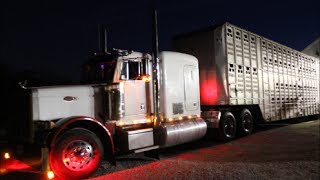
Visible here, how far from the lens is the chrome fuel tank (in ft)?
27.7

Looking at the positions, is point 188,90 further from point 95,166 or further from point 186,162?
point 95,166

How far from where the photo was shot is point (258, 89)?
42.6ft

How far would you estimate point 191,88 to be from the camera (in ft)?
32.4

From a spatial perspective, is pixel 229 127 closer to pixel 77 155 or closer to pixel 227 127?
pixel 227 127

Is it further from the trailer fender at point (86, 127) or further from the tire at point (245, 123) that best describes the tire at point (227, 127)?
the trailer fender at point (86, 127)

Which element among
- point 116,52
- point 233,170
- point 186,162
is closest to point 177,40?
point 116,52

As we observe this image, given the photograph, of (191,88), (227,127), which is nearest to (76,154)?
(191,88)

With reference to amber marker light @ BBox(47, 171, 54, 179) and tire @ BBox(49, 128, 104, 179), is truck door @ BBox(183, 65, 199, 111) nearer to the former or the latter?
tire @ BBox(49, 128, 104, 179)

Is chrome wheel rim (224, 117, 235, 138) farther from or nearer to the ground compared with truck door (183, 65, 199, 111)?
nearer to the ground

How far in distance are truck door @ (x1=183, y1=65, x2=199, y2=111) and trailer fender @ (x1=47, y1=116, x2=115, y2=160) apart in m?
3.17

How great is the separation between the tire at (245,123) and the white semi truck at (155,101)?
37 millimetres

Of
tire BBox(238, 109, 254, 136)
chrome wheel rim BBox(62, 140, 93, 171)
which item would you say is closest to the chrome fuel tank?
chrome wheel rim BBox(62, 140, 93, 171)

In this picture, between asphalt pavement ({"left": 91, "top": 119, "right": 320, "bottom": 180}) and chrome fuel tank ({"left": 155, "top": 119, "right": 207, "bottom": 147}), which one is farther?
chrome fuel tank ({"left": 155, "top": 119, "right": 207, "bottom": 147})

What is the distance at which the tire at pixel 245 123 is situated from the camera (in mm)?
12055
